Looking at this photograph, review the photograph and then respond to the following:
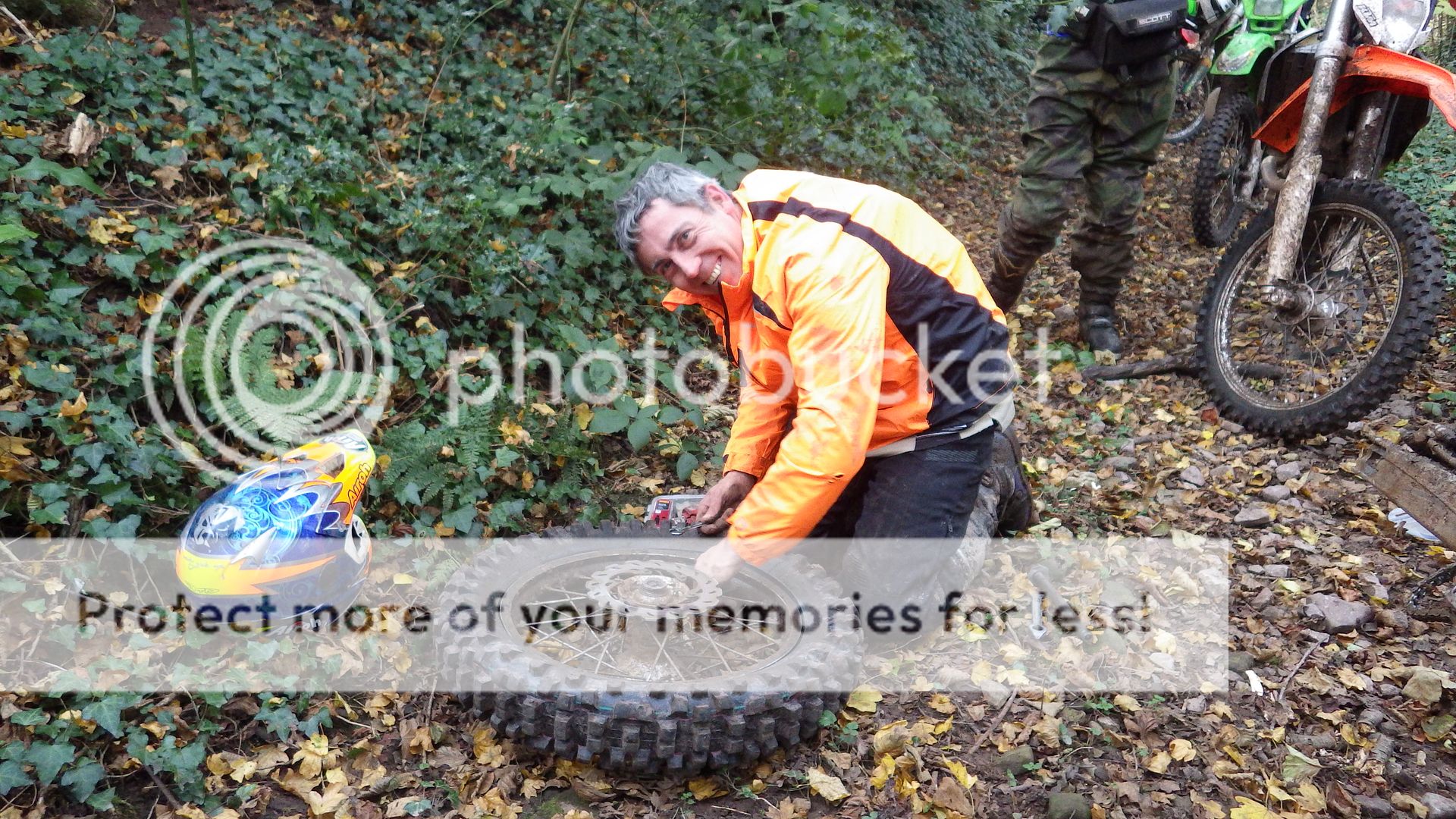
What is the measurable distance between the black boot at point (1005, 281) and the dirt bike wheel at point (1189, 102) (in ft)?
7.60

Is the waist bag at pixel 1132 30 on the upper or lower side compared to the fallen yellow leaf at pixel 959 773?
upper

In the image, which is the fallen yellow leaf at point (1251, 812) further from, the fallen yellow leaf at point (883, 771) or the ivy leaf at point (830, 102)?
the ivy leaf at point (830, 102)

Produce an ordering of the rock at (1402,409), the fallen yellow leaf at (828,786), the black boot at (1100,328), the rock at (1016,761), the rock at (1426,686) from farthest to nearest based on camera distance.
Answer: the black boot at (1100,328) → the rock at (1402,409) → the rock at (1426,686) → the rock at (1016,761) → the fallen yellow leaf at (828,786)

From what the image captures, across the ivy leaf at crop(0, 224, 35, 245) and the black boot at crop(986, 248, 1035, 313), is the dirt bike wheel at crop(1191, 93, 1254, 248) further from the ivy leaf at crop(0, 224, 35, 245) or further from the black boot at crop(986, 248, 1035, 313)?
the ivy leaf at crop(0, 224, 35, 245)

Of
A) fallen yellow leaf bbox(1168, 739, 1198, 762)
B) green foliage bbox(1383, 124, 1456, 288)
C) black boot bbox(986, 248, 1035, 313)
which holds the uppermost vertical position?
green foliage bbox(1383, 124, 1456, 288)

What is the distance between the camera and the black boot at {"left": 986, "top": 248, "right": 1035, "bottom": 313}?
5.01 meters

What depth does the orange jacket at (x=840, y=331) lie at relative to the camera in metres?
2.46

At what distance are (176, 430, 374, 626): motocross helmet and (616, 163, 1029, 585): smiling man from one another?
110cm

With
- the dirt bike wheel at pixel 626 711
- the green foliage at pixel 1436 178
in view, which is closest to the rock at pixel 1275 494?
the dirt bike wheel at pixel 626 711

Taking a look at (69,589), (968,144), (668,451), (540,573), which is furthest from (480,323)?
(968,144)

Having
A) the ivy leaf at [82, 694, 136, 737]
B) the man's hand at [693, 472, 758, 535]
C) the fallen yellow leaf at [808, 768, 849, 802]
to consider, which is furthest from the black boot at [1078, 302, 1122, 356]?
the ivy leaf at [82, 694, 136, 737]

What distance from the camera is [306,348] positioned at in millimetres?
3664

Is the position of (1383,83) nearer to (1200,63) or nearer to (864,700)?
(864,700)

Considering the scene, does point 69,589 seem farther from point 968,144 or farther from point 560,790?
point 968,144
